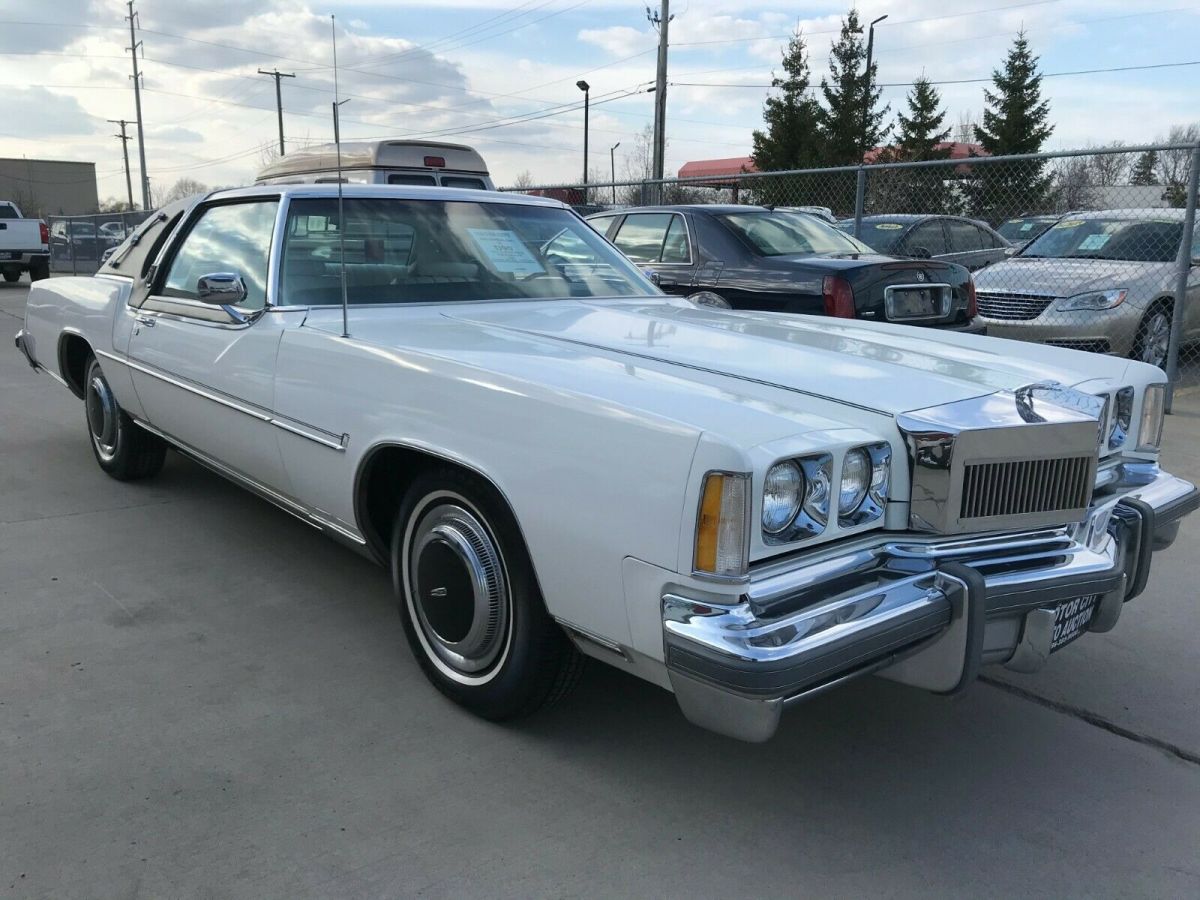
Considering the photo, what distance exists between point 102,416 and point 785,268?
422 centimetres

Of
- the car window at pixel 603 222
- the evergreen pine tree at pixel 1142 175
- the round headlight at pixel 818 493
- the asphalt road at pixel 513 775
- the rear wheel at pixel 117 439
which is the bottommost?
the asphalt road at pixel 513 775

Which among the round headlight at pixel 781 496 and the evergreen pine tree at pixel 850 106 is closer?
the round headlight at pixel 781 496

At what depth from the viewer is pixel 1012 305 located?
8492 millimetres

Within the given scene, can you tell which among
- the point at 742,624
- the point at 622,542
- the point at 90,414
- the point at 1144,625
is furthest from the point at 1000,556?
the point at 90,414

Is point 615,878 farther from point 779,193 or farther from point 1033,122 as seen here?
point 1033,122

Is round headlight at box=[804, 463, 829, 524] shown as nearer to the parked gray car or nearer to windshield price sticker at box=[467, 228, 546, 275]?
windshield price sticker at box=[467, 228, 546, 275]

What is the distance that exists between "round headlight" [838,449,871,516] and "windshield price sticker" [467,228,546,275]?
6.46 ft

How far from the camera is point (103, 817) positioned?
243cm

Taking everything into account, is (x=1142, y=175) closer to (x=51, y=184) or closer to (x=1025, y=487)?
(x=1025, y=487)

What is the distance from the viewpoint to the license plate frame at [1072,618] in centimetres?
246

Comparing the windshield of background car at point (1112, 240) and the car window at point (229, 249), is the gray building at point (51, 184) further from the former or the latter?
the car window at point (229, 249)

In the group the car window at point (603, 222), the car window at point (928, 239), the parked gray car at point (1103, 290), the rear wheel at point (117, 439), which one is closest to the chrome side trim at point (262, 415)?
the rear wheel at point (117, 439)

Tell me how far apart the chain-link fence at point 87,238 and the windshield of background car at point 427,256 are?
22.6 meters

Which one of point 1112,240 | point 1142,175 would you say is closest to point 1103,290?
point 1112,240
